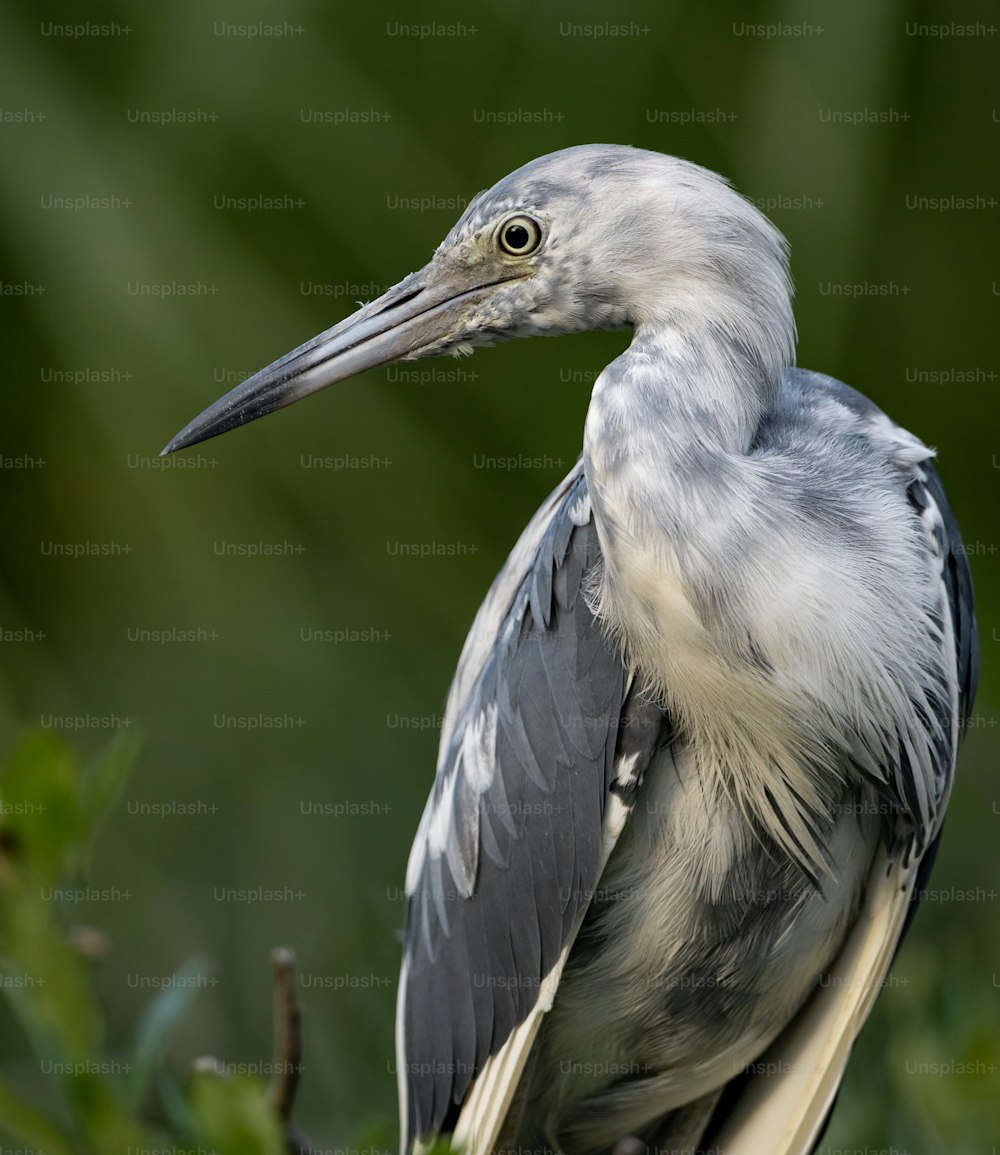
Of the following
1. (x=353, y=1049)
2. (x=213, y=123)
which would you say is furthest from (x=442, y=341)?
(x=353, y=1049)

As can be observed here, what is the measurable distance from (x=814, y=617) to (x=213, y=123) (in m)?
1.06

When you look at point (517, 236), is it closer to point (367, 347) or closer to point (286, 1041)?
point (367, 347)

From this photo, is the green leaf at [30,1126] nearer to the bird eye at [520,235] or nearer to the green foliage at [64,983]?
the green foliage at [64,983]

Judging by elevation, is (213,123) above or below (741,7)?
below

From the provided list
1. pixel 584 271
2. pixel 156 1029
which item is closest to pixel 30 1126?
pixel 156 1029

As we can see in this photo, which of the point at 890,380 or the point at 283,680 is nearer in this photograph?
the point at 890,380

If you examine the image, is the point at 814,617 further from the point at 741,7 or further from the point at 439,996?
the point at 741,7

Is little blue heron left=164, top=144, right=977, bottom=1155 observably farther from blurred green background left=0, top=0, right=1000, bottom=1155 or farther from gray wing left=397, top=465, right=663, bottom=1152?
blurred green background left=0, top=0, right=1000, bottom=1155

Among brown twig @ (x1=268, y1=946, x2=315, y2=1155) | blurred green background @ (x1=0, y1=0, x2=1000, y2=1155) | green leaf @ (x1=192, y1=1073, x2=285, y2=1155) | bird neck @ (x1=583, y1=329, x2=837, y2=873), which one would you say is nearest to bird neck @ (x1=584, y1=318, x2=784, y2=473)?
bird neck @ (x1=583, y1=329, x2=837, y2=873)

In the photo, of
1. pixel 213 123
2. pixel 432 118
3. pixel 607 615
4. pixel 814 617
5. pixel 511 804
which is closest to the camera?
pixel 814 617

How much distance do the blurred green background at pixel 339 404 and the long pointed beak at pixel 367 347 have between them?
0.62ft

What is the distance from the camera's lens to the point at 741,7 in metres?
1.87

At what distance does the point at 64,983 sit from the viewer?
2.59ft

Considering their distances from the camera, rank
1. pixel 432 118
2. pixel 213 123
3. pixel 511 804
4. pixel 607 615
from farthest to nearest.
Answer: pixel 432 118
pixel 213 123
pixel 511 804
pixel 607 615
